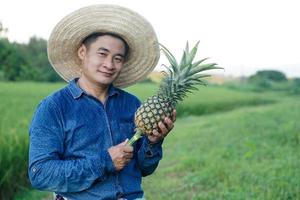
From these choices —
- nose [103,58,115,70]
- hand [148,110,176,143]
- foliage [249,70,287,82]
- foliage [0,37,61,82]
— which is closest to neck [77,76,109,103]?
nose [103,58,115,70]

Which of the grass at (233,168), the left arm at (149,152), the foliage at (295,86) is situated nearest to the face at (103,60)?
the left arm at (149,152)

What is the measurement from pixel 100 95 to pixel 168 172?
209 inches

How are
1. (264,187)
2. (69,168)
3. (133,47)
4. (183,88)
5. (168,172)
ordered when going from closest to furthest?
(69,168)
(183,88)
(133,47)
(264,187)
(168,172)

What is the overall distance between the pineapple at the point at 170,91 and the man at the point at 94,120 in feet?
0.22

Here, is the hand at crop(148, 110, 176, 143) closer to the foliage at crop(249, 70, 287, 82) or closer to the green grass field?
the green grass field

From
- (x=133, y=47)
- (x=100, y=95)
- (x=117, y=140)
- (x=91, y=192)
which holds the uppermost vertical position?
(x=133, y=47)

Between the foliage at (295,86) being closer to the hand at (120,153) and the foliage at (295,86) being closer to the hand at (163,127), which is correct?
the hand at (163,127)

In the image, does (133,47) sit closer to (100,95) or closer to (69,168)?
(100,95)

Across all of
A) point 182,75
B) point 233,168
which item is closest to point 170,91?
point 182,75

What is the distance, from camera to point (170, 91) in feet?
10.4

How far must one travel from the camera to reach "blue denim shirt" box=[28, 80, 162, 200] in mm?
2988

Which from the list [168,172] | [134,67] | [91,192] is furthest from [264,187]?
[91,192]

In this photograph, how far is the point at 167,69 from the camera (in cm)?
326

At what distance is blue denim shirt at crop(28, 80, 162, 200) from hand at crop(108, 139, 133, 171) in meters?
0.02
